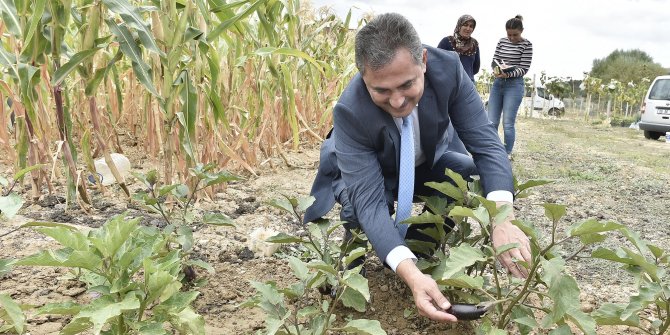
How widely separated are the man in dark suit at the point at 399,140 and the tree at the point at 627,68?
87.5 ft

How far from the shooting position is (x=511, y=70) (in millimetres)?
5469

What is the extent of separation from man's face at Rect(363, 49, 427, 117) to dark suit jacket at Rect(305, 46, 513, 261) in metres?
0.11

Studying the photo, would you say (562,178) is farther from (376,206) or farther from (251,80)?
(376,206)

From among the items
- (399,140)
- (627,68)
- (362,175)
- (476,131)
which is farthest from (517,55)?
(627,68)

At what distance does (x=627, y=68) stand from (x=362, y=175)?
35872 millimetres

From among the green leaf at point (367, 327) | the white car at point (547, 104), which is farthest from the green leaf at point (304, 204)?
the white car at point (547, 104)

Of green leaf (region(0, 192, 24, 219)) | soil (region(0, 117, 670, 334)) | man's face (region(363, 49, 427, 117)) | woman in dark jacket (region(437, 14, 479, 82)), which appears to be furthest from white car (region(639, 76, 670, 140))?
green leaf (region(0, 192, 24, 219))

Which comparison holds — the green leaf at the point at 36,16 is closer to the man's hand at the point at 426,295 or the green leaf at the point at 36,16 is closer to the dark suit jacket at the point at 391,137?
the dark suit jacket at the point at 391,137

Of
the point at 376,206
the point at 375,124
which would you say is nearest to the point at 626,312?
the point at 376,206

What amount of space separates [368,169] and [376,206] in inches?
5.7

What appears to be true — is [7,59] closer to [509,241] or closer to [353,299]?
[353,299]

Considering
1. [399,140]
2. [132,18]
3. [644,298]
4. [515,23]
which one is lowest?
[644,298]

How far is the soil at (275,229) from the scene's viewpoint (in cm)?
189

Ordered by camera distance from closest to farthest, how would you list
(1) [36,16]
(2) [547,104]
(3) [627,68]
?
(1) [36,16], (2) [547,104], (3) [627,68]
